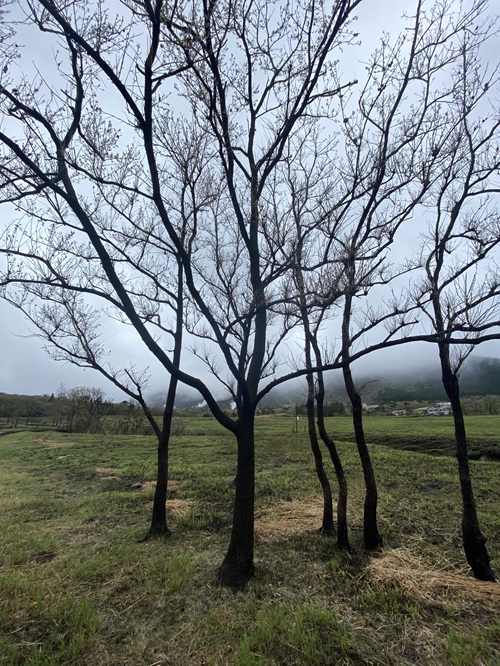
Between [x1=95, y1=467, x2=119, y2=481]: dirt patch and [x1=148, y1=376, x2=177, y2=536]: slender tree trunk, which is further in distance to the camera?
[x1=95, y1=467, x2=119, y2=481]: dirt patch

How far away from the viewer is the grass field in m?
3.44

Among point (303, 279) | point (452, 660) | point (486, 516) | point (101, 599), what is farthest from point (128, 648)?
point (486, 516)

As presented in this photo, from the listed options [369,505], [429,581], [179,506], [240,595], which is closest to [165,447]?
[179,506]

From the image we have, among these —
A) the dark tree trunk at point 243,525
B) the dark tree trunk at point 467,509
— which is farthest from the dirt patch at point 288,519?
the dark tree trunk at point 467,509

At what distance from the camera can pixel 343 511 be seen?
598 cm

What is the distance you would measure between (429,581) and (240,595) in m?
2.63

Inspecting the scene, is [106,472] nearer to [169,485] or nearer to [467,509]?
[169,485]

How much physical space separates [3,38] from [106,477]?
14.1m

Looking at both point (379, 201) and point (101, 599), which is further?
point (379, 201)

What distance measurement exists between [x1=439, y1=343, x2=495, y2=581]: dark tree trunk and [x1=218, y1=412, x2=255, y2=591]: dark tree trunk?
3146 millimetres

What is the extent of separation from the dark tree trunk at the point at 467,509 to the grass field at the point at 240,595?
32 centimetres

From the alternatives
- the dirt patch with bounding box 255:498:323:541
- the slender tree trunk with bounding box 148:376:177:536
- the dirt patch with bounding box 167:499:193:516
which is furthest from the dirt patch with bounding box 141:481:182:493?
the slender tree trunk with bounding box 148:376:177:536

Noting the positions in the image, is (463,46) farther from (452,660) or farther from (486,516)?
(486,516)

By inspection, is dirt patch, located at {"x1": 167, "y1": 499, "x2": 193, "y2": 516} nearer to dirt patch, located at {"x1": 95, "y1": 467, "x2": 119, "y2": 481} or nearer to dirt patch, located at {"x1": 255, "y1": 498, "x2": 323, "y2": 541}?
dirt patch, located at {"x1": 255, "y1": 498, "x2": 323, "y2": 541}
